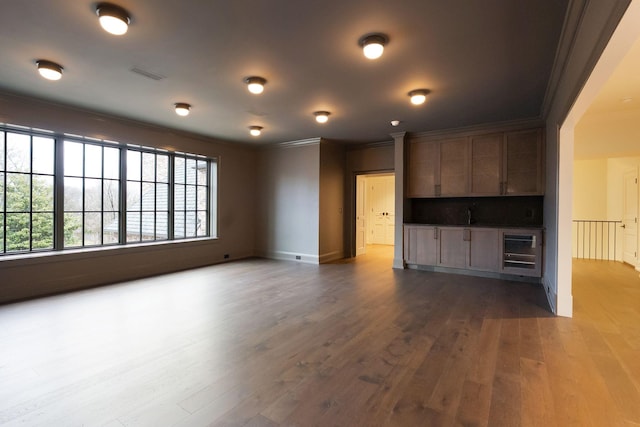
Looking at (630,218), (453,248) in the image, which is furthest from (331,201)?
(630,218)

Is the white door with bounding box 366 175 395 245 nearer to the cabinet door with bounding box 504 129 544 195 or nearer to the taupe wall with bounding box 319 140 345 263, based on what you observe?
the taupe wall with bounding box 319 140 345 263

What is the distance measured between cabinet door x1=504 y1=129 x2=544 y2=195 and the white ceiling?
1.87 feet

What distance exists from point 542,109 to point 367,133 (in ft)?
9.21

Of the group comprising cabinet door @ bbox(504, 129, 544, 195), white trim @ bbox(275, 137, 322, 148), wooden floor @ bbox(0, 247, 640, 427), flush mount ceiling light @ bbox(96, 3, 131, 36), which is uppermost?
white trim @ bbox(275, 137, 322, 148)

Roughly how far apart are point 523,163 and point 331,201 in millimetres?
3700

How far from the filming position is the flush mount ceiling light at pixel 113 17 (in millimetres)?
2273

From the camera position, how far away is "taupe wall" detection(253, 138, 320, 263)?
6805 millimetres

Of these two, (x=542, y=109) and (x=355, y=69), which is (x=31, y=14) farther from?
(x=542, y=109)

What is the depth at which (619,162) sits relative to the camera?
716cm

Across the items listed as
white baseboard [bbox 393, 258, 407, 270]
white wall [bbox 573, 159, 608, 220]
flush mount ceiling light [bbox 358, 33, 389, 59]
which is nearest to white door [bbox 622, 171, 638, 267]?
white wall [bbox 573, 159, 608, 220]

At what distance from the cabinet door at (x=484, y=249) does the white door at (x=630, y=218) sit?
348cm

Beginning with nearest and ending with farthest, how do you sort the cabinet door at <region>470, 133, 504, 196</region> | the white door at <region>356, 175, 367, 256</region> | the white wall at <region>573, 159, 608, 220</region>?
the cabinet door at <region>470, 133, 504, 196</region>, the white wall at <region>573, 159, 608, 220</region>, the white door at <region>356, 175, 367, 256</region>

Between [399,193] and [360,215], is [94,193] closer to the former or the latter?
[399,193]

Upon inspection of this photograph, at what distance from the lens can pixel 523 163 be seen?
5.29 meters
